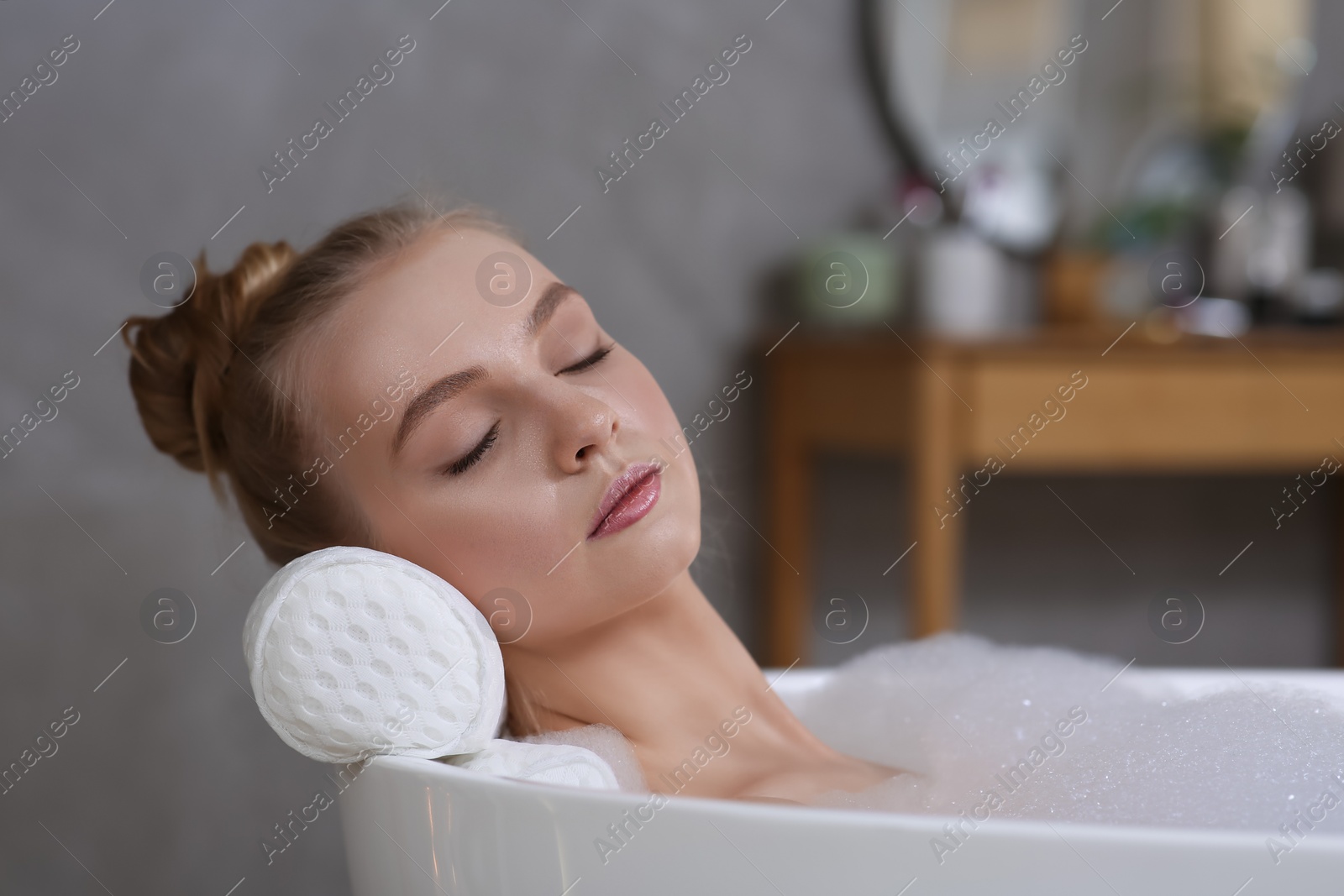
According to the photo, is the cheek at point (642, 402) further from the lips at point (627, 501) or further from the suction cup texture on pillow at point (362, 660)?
the suction cup texture on pillow at point (362, 660)

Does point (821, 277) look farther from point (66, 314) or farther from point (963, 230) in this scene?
point (66, 314)

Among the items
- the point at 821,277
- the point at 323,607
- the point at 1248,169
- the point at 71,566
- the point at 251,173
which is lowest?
the point at 1248,169

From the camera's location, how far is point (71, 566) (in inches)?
58.2

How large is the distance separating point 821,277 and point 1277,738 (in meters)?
1.42

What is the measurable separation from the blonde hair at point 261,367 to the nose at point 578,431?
0.16 m

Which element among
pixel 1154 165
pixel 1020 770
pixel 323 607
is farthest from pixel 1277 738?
pixel 1154 165

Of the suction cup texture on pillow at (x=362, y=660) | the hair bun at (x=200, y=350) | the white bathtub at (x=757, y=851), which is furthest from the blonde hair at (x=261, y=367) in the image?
the white bathtub at (x=757, y=851)

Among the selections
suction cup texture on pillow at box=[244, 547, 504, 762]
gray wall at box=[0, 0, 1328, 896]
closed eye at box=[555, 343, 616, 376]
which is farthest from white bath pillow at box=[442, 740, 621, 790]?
gray wall at box=[0, 0, 1328, 896]

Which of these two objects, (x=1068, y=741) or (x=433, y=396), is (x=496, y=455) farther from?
(x=1068, y=741)

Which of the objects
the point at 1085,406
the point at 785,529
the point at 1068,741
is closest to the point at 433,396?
the point at 1068,741

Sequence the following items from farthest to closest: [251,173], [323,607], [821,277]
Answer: [821,277], [251,173], [323,607]

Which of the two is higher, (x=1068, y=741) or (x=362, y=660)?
(x=362, y=660)

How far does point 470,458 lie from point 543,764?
0.66 ft

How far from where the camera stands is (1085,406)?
1.78 m
